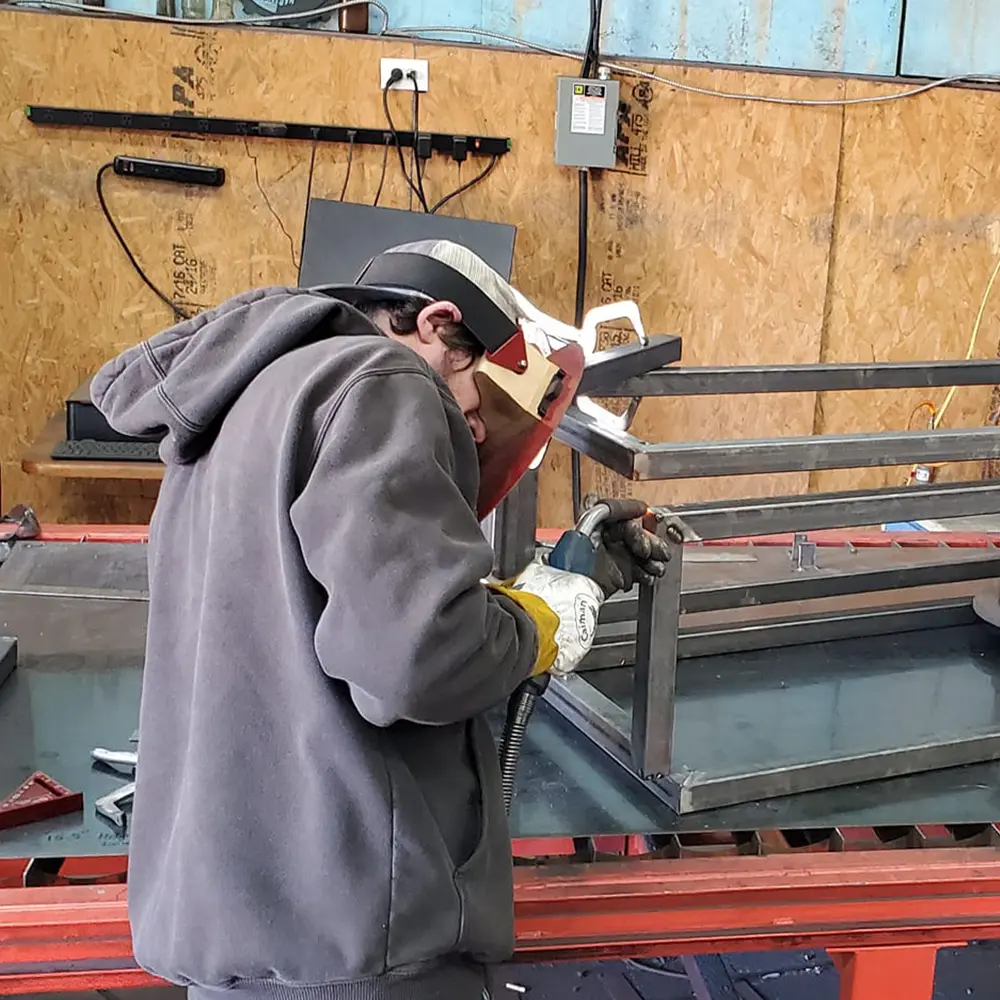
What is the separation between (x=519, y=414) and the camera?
105 centimetres

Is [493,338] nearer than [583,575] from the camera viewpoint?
Yes

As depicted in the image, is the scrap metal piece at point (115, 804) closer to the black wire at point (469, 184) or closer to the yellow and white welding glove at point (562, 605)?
the yellow and white welding glove at point (562, 605)

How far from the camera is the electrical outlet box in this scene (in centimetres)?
331

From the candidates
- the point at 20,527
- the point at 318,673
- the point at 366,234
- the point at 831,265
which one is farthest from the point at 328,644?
the point at 831,265

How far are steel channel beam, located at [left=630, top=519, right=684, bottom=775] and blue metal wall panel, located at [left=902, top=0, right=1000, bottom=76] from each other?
303 cm

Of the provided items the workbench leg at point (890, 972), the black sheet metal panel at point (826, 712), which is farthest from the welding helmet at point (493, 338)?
the workbench leg at point (890, 972)

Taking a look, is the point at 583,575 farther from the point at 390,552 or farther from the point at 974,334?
the point at 974,334

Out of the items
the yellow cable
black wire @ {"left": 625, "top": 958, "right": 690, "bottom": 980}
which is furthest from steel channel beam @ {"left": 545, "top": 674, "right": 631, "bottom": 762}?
the yellow cable

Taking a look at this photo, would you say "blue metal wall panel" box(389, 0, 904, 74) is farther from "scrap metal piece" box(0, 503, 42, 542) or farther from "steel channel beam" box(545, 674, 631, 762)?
"steel channel beam" box(545, 674, 631, 762)

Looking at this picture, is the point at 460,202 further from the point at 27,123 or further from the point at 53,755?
the point at 53,755

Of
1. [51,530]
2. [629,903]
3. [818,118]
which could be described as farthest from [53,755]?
[818,118]

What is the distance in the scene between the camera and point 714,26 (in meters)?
3.52

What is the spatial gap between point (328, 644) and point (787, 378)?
0.94 metres

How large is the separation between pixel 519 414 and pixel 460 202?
8.37 ft
